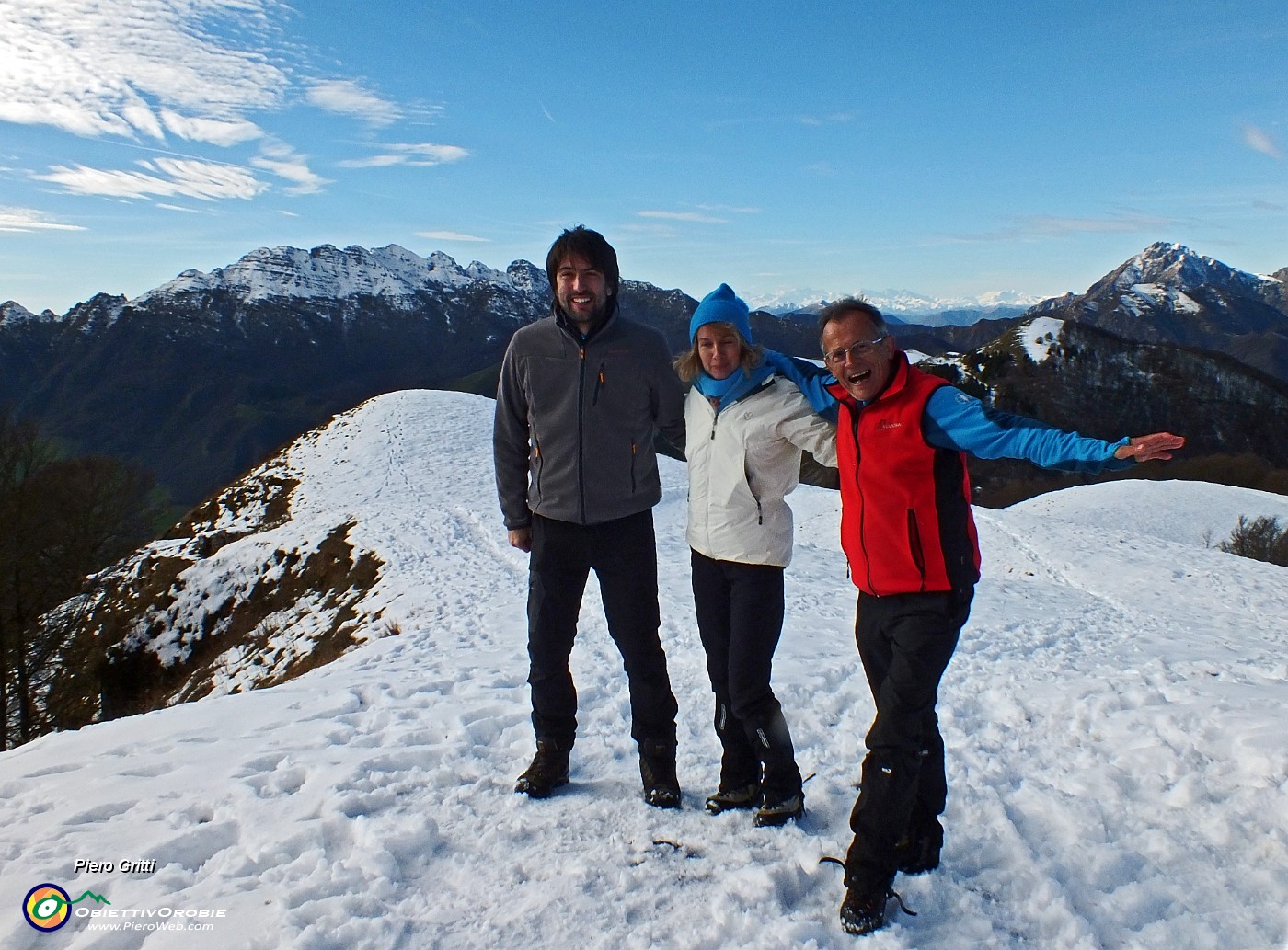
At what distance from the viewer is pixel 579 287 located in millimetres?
4086

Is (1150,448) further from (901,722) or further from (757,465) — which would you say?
(757,465)

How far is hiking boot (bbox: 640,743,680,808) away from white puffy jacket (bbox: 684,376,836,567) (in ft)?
4.45

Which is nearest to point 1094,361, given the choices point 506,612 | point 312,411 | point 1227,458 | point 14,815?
point 1227,458

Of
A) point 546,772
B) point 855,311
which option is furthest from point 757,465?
point 546,772

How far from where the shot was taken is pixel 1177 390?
10388 cm

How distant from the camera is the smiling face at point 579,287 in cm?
409

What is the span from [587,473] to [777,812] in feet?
7.22

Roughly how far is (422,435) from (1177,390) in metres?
113

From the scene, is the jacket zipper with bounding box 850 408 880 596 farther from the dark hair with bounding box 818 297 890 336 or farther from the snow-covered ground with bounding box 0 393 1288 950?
the snow-covered ground with bounding box 0 393 1288 950

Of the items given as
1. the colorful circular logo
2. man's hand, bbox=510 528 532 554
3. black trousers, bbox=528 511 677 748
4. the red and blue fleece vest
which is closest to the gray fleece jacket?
black trousers, bbox=528 511 677 748

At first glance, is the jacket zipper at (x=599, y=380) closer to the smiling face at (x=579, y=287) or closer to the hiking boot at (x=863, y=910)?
the smiling face at (x=579, y=287)

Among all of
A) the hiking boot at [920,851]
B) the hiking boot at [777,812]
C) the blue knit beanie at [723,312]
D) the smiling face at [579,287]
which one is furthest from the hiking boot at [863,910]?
the smiling face at [579,287]

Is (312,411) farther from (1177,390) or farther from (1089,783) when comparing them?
(1089,783)

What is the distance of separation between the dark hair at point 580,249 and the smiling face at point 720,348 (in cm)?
74
